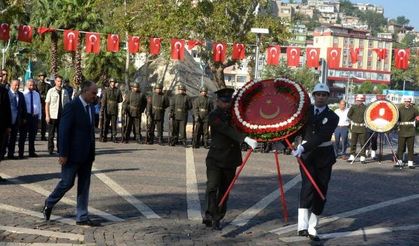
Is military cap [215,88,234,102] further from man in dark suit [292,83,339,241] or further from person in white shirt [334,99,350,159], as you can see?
person in white shirt [334,99,350,159]

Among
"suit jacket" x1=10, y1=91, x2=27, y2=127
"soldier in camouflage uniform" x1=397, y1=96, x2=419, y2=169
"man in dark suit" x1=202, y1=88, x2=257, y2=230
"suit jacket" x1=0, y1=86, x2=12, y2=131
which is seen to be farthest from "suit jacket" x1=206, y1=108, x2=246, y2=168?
"soldier in camouflage uniform" x1=397, y1=96, x2=419, y2=169

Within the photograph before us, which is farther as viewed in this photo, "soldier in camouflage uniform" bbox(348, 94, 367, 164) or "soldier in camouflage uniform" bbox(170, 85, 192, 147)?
"soldier in camouflage uniform" bbox(170, 85, 192, 147)

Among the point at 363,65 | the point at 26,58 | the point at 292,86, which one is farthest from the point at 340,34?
the point at 292,86

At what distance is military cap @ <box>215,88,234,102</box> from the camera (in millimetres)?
9391

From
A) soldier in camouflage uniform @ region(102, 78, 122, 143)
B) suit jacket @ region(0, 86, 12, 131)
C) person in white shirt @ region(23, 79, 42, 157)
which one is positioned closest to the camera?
suit jacket @ region(0, 86, 12, 131)

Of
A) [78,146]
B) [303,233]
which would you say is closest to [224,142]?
[303,233]

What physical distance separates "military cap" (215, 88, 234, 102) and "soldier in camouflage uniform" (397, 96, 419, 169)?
11.7m

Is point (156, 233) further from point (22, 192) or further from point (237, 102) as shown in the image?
point (22, 192)

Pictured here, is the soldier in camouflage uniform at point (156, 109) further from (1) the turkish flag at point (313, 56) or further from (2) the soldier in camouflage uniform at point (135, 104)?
(1) the turkish flag at point (313, 56)

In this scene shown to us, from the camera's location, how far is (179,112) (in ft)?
73.4

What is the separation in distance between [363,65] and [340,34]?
1171cm

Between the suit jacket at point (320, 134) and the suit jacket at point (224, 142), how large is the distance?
0.84 meters

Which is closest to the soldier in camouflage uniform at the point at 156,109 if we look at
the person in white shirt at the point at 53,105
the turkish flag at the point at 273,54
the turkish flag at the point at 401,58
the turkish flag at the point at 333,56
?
the person in white shirt at the point at 53,105

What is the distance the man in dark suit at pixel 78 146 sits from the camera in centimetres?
913
